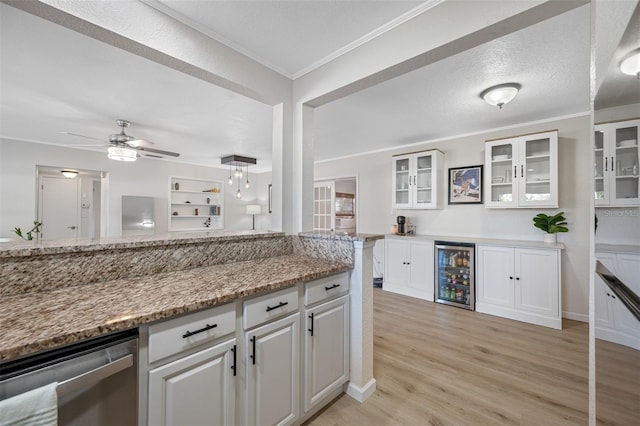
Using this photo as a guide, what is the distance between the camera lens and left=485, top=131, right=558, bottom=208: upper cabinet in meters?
3.16

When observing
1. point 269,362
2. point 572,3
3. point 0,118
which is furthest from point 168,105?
point 572,3

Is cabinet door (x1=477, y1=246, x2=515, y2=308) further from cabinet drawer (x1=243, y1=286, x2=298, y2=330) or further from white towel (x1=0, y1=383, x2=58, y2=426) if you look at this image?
white towel (x1=0, y1=383, x2=58, y2=426)

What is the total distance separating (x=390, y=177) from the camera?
4.81m

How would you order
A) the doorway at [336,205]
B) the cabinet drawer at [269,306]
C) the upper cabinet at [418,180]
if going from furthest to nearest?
the doorway at [336,205] → the upper cabinet at [418,180] → the cabinet drawer at [269,306]

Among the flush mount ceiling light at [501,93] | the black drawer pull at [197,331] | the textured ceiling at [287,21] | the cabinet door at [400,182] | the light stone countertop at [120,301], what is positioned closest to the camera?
the light stone countertop at [120,301]

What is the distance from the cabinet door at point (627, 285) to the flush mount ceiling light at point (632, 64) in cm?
55

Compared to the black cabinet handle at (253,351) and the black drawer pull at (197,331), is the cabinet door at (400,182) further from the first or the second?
the black drawer pull at (197,331)

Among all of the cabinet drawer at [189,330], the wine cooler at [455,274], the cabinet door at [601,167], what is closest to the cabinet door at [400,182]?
the wine cooler at [455,274]

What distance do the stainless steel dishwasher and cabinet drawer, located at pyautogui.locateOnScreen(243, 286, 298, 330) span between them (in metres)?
0.46

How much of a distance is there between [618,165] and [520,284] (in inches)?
112

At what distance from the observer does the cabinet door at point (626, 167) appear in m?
0.77

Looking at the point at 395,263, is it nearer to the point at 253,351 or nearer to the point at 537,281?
the point at 537,281

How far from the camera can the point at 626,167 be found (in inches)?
33.3

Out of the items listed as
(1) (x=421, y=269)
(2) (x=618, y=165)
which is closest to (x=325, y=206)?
(1) (x=421, y=269)
